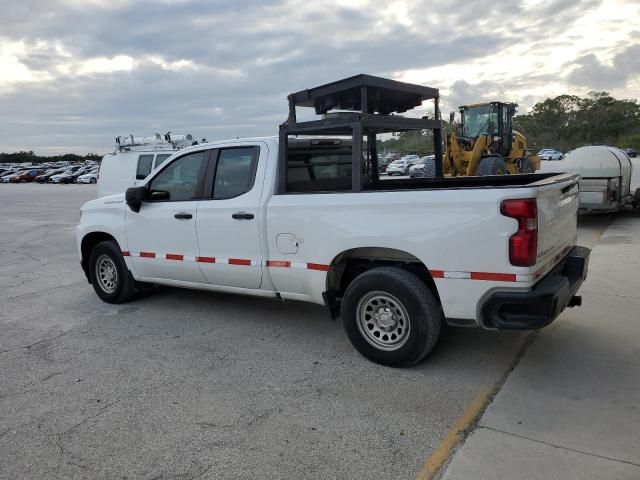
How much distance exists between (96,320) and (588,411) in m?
4.87

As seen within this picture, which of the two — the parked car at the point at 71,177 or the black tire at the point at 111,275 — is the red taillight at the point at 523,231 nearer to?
the black tire at the point at 111,275

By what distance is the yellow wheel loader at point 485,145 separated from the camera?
16.2 metres

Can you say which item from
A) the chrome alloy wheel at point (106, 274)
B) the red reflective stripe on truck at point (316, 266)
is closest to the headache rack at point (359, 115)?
the red reflective stripe on truck at point (316, 266)

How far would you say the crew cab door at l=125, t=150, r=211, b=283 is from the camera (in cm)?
542

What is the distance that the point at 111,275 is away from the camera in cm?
645

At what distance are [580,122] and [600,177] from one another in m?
95.5

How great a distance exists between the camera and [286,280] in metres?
4.79

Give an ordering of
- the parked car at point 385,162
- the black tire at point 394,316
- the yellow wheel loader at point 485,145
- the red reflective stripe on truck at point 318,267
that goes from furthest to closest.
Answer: the yellow wheel loader at point 485,145, the parked car at point 385,162, the red reflective stripe on truck at point 318,267, the black tire at point 394,316

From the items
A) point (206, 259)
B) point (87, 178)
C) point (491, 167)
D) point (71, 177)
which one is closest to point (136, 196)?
point (206, 259)

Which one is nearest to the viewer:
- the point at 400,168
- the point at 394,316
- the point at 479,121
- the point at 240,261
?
the point at 394,316

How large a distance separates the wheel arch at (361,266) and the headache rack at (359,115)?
0.55 m

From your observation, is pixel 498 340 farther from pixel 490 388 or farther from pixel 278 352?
pixel 278 352

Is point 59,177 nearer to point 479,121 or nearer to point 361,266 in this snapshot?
point 479,121

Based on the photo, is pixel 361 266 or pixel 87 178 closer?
pixel 361 266
